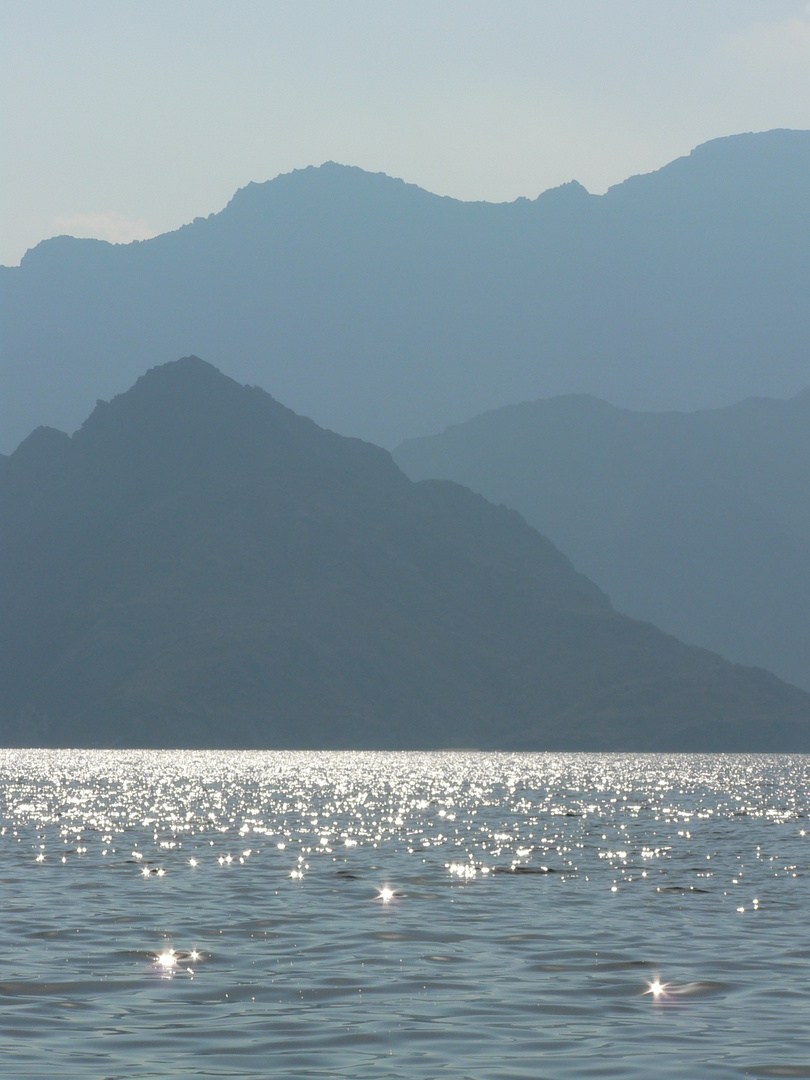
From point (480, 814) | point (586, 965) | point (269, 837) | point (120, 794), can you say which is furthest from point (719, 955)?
point (120, 794)

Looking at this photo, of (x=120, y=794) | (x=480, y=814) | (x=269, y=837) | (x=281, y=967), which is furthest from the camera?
(x=120, y=794)

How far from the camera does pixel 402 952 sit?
1350 inches

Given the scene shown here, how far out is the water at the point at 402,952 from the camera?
23281 millimetres

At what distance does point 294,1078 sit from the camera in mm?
21531

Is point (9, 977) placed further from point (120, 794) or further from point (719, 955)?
point (120, 794)

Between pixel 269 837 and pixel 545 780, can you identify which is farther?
pixel 545 780

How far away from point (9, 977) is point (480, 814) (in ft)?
211

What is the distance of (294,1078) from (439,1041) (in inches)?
132

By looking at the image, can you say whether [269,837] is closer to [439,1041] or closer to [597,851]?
[597,851]

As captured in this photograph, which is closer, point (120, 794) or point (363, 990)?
point (363, 990)

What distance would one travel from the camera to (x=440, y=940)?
36.1 meters

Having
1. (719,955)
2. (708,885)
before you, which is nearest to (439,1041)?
(719,955)

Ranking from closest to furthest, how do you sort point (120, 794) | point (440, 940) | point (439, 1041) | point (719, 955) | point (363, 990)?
point (439, 1041), point (363, 990), point (719, 955), point (440, 940), point (120, 794)

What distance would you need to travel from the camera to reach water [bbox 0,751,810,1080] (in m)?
23.3
